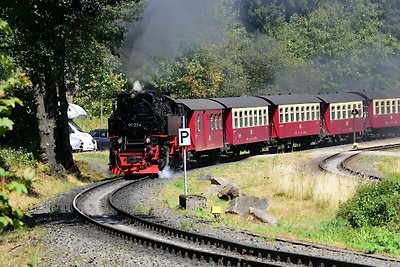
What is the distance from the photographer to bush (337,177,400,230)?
1588 cm

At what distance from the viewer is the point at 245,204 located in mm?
18906

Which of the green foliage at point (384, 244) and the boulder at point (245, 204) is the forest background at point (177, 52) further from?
the green foliage at point (384, 244)

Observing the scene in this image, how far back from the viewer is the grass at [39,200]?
1281 cm

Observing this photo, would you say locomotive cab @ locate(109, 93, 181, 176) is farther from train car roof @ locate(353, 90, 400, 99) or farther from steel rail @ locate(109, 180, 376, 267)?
train car roof @ locate(353, 90, 400, 99)

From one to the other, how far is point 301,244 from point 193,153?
18465 millimetres

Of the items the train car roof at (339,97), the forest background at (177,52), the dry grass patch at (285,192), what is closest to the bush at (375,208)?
the dry grass patch at (285,192)

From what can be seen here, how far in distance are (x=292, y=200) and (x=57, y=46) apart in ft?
29.7

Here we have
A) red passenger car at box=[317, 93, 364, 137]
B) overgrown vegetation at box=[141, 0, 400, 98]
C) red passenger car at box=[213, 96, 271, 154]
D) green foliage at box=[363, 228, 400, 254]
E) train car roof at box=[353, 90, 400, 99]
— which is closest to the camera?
green foliage at box=[363, 228, 400, 254]

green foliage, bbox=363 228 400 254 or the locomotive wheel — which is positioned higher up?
the locomotive wheel

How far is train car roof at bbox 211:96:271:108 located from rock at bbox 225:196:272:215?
15.5 metres

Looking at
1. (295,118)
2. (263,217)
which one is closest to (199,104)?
(295,118)

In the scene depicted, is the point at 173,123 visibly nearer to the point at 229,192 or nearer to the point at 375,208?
the point at 229,192

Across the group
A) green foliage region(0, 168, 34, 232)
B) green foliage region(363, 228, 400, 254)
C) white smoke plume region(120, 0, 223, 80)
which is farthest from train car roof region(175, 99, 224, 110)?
green foliage region(0, 168, 34, 232)

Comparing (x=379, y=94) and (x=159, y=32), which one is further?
(x=379, y=94)
